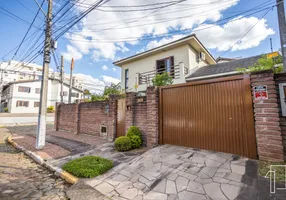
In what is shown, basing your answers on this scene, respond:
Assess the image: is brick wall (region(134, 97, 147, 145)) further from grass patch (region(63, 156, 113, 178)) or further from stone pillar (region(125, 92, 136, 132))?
grass patch (region(63, 156, 113, 178))

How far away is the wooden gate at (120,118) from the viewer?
6.88 meters

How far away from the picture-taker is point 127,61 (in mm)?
14102

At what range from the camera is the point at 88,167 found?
3.83m

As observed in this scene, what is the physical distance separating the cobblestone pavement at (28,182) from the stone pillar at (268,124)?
4342 mm

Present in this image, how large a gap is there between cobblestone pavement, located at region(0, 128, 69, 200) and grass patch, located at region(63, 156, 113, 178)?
1.12 feet

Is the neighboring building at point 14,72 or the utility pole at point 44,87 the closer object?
the utility pole at point 44,87

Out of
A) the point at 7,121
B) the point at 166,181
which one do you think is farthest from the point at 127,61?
the point at 7,121

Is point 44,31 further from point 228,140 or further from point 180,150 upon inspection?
point 228,140

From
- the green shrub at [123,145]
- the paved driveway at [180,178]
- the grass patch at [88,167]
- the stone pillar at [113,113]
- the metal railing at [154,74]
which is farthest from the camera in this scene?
the metal railing at [154,74]

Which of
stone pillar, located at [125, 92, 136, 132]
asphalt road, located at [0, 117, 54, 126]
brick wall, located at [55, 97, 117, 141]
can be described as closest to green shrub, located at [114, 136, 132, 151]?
stone pillar, located at [125, 92, 136, 132]

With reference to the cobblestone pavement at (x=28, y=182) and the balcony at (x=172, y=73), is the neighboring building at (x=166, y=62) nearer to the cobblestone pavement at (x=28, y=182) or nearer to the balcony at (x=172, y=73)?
the balcony at (x=172, y=73)

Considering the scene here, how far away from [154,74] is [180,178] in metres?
10.0

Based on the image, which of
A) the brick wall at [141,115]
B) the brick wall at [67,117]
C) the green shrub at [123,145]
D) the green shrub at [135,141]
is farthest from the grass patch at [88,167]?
the brick wall at [67,117]

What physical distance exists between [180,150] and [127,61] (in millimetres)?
11449
